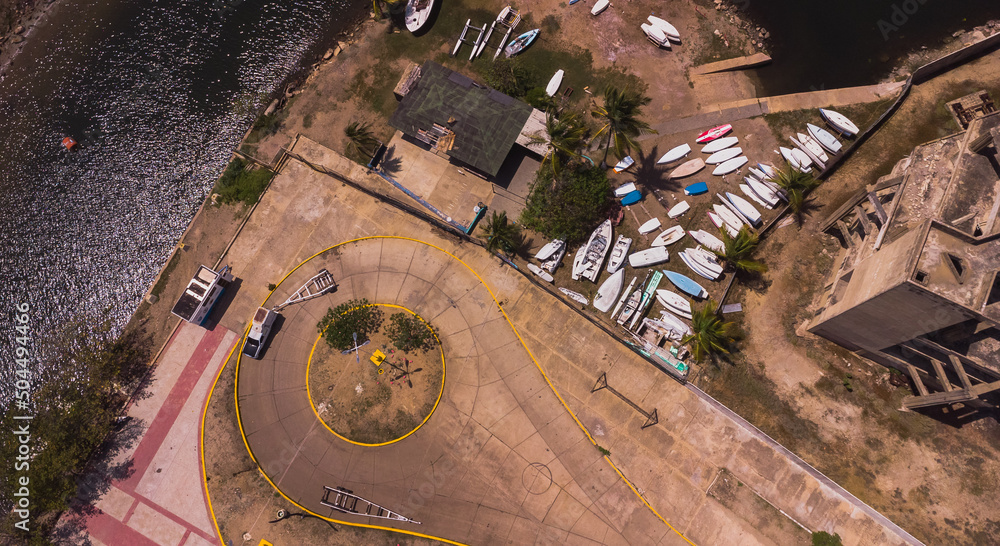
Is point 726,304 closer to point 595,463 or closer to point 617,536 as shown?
point 595,463

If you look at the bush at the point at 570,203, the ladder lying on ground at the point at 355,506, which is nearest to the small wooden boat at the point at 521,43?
the bush at the point at 570,203

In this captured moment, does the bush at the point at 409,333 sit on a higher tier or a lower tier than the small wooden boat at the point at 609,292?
lower

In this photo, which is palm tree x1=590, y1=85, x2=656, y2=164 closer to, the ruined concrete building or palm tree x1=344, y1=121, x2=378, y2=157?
the ruined concrete building

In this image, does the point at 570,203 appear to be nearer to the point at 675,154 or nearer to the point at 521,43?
the point at 675,154

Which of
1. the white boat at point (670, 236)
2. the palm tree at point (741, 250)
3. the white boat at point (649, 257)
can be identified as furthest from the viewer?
the white boat at point (670, 236)

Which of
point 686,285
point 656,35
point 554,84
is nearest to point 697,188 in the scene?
point 686,285

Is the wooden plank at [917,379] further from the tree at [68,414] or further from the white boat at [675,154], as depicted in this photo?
the tree at [68,414]
